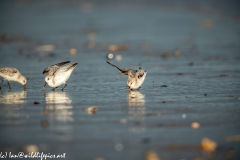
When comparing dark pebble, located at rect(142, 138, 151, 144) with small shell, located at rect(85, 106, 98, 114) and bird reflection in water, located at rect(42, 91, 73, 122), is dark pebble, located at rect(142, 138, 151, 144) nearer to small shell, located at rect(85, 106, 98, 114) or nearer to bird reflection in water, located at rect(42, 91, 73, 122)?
bird reflection in water, located at rect(42, 91, 73, 122)

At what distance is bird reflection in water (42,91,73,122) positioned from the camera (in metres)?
8.88

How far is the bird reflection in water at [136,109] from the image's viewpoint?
8008mm

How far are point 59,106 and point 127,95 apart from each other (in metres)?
1.74

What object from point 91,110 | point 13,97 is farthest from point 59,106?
point 13,97

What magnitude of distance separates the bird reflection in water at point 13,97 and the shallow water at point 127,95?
2cm

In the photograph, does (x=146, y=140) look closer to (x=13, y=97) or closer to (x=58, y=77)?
(x=13, y=97)

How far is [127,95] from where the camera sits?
10977 mm

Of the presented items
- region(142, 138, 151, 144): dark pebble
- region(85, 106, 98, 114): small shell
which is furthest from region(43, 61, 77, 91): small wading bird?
region(142, 138, 151, 144): dark pebble

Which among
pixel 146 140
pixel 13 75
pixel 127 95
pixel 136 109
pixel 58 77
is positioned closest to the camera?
pixel 146 140

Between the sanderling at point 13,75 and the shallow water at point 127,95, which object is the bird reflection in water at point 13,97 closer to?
the shallow water at point 127,95

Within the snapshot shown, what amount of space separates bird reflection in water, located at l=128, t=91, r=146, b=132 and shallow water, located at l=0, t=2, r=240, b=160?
17 millimetres

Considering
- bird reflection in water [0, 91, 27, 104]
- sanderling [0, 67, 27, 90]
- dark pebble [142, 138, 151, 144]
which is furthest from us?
sanderling [0, 67, 27, 90]

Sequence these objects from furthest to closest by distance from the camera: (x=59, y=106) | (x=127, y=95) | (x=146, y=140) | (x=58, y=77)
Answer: (x=58, y=77)
(x=127, y=95)
(x=59, y=106)
(x=146, y=140)

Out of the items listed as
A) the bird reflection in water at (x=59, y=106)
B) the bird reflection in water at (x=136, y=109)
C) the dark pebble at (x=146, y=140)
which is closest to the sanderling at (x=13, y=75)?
the bird reflection in water at (x=59, y=106)
